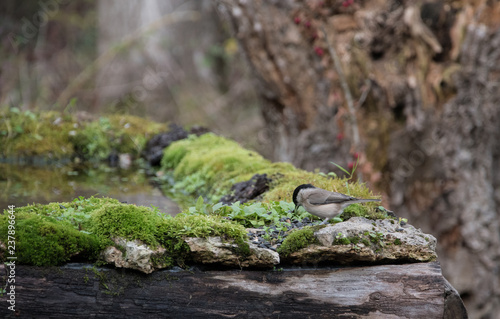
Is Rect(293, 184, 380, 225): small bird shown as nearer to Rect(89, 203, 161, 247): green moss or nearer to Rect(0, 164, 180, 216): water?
Rect(89, 203, 161, 247): green moss

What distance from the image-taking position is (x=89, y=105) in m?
13.1

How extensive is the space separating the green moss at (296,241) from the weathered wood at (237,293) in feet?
0.39

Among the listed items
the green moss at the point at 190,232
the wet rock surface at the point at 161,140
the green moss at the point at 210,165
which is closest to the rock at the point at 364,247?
the green moss at the point at 190,232

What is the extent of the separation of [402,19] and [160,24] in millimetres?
7851

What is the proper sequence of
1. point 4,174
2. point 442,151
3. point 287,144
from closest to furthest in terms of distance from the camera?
point 4,174, point 442,151, point 287,144

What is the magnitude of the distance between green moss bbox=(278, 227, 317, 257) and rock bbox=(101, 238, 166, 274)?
26.2 inches

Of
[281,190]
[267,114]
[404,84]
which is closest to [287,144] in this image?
[267,114]

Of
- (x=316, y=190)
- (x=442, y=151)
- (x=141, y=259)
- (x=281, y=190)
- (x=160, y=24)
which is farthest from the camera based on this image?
(x=160, y=24)

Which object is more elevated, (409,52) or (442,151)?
(409,52)

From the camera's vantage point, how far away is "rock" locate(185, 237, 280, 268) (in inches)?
101

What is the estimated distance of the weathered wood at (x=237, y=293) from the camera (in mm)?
2361

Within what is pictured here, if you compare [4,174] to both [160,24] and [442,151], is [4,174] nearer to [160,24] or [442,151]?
[442,151]

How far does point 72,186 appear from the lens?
4785mm

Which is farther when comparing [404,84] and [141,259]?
[404,84]
